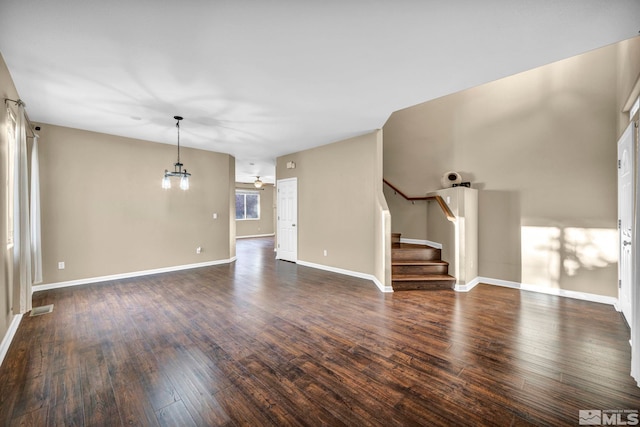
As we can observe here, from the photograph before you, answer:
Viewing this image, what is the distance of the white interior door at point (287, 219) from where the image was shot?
656 centimetres

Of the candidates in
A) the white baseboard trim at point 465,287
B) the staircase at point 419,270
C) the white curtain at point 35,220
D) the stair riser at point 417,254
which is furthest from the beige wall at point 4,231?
the white baseboard trim at point 465,287

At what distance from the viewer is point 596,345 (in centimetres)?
262

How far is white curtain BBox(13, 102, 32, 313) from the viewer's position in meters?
2.84

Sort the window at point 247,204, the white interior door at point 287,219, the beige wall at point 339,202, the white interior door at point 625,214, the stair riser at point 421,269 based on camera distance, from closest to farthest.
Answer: the white interior door at point 625,214 → the stair riser at point 421,269 → the beige wall at point 339,202 → the white interior door at point 287,219 → the window at point 247,204

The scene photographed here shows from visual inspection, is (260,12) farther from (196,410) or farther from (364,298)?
(364,298)

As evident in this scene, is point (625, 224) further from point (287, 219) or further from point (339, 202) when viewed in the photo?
point (287, 219)

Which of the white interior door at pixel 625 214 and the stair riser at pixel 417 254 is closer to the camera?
the white interior door at pixel 625 214

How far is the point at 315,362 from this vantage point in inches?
91.7

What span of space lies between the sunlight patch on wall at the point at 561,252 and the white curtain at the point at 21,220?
6.98 metres

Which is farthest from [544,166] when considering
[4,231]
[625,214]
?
[4,231]

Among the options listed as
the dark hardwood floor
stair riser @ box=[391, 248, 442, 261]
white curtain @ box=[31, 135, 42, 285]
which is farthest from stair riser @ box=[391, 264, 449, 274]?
white curtain @ box=[31, 135, 42, 285]

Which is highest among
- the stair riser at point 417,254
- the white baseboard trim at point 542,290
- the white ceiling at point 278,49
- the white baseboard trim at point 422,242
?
the white ceiling at point 278,49

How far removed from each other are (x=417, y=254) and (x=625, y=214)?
2.74 meters

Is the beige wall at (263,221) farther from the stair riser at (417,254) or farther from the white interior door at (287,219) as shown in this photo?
the stair riser at (417,254)
